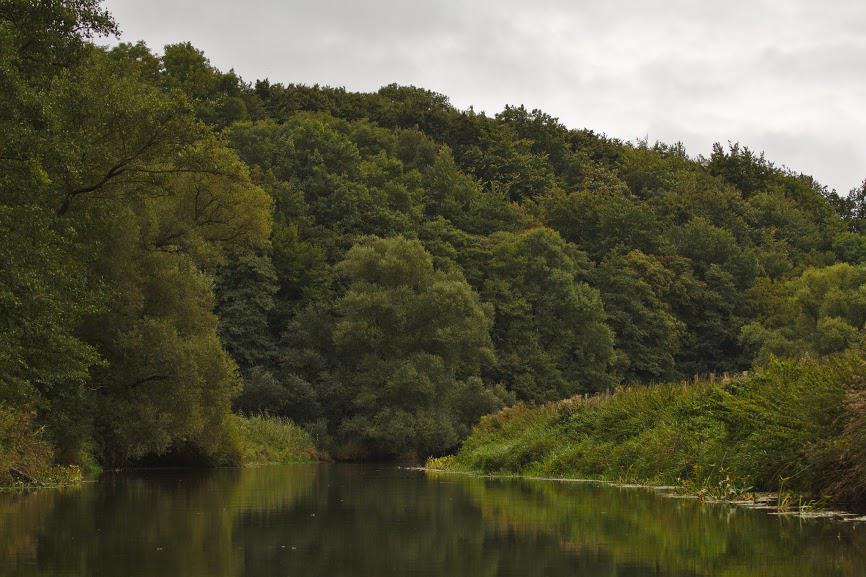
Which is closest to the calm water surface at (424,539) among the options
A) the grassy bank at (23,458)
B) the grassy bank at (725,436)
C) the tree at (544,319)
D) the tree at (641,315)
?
the grassy bank at (725,436)

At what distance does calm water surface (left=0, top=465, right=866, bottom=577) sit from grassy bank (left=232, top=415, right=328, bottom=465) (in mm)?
27976

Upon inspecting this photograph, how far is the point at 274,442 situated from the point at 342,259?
20548 mm

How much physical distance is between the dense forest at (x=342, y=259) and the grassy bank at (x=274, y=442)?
84.5 inches

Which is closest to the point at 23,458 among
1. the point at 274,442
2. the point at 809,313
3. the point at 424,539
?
the point at 424,539

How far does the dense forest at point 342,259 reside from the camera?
23688mm

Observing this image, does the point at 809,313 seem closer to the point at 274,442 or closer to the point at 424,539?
the point at 274,442

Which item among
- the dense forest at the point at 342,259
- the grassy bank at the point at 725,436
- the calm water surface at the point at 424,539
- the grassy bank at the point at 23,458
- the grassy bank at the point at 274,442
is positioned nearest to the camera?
the calm water surface at the point at 424,539

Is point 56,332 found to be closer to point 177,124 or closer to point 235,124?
point 177,124

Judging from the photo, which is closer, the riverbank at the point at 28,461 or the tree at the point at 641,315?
the riverbank at the point at 28,461

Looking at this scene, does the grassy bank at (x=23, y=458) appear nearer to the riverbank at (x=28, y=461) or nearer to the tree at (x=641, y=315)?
the riverbank at (x=28, y=461)

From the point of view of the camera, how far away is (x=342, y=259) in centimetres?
6806

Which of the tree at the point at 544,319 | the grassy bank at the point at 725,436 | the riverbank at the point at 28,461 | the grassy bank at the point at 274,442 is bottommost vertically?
the grassy bank at the point at 274,442

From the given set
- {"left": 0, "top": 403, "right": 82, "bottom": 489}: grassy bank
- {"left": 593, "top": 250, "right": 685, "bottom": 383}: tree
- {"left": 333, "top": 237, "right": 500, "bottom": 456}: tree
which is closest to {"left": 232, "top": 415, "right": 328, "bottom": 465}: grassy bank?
{"left": 333, "top": 237, "right": 500, "bottom": 456}: tree

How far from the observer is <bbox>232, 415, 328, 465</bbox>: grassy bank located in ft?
146
